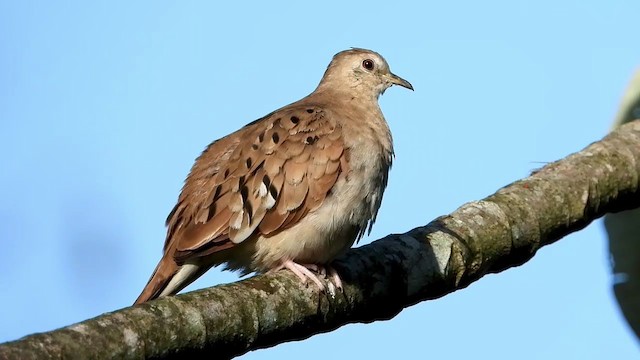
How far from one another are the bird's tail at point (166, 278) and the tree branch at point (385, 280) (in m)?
0.81

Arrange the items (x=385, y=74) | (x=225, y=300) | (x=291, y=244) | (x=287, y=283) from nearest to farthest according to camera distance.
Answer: (x=225, y=300) → (x=287, y=283) → (x=291, y=244) → (x=385, y=74)

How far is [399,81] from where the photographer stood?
25.3 ft

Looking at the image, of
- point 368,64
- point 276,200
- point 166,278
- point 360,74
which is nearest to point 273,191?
point 276,200

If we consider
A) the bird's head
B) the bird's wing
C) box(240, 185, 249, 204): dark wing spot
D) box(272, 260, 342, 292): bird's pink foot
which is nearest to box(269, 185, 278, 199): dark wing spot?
the bird's wing

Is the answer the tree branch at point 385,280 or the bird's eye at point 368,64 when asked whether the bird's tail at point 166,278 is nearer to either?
the tree branch at point 385,280

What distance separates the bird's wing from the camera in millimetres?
5723

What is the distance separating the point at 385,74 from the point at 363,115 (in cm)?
92

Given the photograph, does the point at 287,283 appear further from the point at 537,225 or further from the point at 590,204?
the point at 590,204

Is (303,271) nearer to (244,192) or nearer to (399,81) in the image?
(244,192)

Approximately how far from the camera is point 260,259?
587cm

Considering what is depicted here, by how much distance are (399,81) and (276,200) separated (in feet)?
7.12

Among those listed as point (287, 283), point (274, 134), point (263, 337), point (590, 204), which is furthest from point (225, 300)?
point (590, 204)

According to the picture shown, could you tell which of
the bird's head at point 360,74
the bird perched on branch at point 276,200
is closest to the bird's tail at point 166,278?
the bird perched on branch at point 276,200

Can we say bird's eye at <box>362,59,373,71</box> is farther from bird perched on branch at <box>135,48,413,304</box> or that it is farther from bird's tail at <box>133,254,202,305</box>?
bird's tail at <box>133,254,202,305</box>
